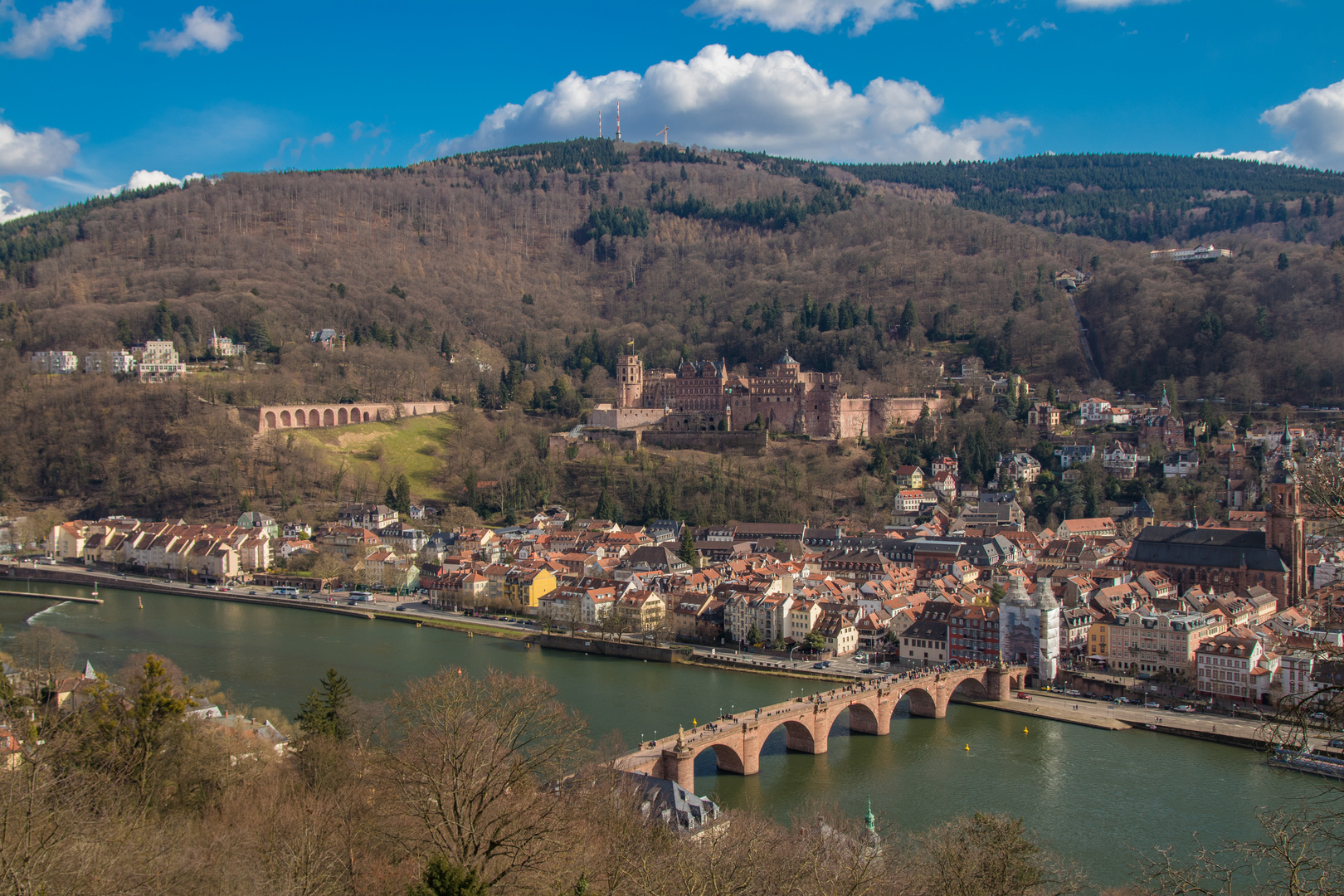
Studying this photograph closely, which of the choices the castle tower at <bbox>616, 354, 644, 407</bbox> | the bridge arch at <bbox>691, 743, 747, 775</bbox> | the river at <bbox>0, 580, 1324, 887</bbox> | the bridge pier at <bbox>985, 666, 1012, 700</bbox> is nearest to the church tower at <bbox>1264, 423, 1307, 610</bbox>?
the bridge pier at <bbox>985, 666, 1012, 700</bbox>

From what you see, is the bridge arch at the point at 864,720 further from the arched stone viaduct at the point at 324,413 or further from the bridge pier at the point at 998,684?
the arched stone viaduct at the point at 324,413

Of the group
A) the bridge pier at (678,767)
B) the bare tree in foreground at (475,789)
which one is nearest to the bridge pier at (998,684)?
the bridge pier at (678,767)

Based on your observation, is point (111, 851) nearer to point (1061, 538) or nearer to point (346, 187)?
point (1061, 538)

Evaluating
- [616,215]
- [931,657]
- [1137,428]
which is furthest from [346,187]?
[931,657]

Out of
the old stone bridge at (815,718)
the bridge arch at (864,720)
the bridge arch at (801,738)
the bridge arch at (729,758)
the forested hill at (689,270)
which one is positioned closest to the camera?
the old stone bridge at (815,718)

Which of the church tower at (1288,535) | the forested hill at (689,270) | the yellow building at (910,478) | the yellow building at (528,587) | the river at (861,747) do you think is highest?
the forested hill at (689,270)

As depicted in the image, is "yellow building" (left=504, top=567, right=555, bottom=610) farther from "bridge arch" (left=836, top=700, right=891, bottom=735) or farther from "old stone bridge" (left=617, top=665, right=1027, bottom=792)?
"bridge arch" (left=836, top=700, right=891, bottom=735)
